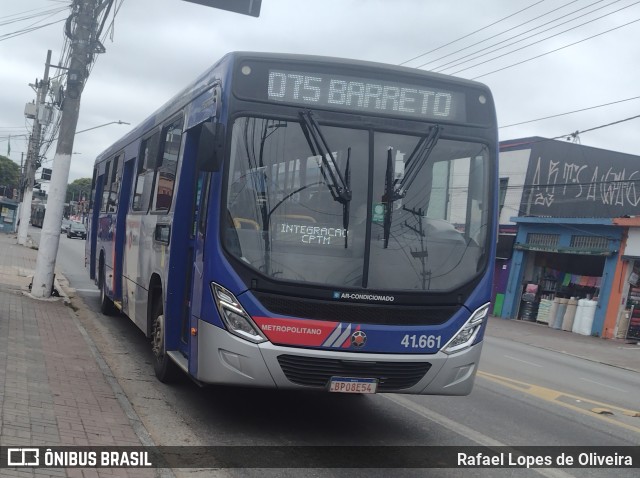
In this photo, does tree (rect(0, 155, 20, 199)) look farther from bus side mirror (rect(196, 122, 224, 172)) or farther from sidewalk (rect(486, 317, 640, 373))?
bus side mirror (rect(196, 122, 224, 172))

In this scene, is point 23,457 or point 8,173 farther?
point 8,173

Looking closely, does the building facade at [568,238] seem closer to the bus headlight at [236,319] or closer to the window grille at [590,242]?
the window grille at [590,242]

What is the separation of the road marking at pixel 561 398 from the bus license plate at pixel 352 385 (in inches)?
167

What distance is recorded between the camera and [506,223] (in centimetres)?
3253

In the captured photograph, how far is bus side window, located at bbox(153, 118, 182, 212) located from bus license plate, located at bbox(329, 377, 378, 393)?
293 cm

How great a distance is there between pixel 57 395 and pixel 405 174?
386 cm

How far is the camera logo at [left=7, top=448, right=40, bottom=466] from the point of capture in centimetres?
480

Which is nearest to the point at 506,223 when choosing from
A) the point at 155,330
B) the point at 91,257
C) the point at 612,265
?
the point at 612,265

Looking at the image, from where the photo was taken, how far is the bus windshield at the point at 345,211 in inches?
242

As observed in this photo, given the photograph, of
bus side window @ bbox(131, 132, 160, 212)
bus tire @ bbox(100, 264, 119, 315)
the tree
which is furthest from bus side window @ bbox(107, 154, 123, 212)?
the tree

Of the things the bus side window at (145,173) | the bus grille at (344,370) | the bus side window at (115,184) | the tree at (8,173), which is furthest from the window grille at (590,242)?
the tree at (8,173)

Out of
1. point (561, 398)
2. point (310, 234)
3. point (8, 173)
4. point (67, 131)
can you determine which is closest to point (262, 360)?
point (310, 234)

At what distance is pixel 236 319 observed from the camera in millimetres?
5984

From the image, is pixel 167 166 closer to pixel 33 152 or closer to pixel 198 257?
pixel 198 257
